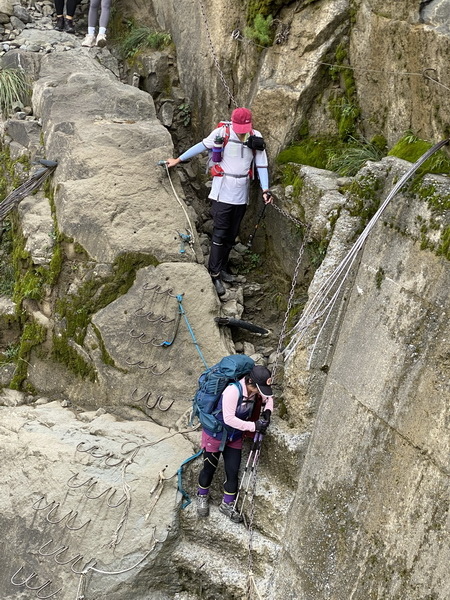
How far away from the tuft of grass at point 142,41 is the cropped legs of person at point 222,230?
4054 mm

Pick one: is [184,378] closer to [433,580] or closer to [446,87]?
[433,580]

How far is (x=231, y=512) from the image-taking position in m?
7.06

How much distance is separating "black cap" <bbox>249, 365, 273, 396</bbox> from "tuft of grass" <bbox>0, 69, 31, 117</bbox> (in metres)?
6.58

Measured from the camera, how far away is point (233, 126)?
8.56 metres

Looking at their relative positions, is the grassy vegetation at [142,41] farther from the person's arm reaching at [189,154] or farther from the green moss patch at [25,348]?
the green moss patch at [25,348]

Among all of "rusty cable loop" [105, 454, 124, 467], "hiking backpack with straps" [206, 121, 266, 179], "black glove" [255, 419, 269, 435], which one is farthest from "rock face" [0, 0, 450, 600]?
"hiking backpack with straps" [206, 121, 266, 179]

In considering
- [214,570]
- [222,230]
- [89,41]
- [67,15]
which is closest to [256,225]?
[222,230]

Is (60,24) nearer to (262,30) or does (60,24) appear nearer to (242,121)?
(262,30)

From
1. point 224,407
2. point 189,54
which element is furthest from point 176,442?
point 189,54

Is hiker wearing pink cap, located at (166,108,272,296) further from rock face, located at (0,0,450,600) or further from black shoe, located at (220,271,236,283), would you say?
rock face, located at (0,0,450,600)

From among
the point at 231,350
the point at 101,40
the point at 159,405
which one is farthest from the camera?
the point at 101,40

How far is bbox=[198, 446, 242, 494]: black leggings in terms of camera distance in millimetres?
6926

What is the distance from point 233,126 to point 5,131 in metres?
3.96

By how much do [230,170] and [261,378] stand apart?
330 cm
